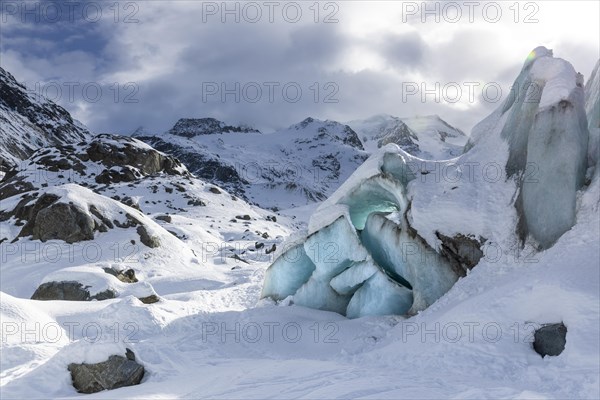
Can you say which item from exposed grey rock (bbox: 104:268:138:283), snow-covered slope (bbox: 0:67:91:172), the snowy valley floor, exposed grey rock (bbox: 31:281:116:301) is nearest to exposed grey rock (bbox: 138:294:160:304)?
the snowy valley floor

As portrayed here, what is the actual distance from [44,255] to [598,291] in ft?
102

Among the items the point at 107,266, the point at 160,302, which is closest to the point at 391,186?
the point at 160,302

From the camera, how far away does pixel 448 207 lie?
642 inches

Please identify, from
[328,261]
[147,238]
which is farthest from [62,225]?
[328,261]

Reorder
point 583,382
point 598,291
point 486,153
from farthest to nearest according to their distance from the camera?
point 486,153 < point 598,291 < point 583,382

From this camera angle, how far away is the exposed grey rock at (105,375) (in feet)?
37.9

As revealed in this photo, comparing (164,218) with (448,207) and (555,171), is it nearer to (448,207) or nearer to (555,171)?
(448,207)

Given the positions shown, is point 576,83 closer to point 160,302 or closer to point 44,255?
point 160,302

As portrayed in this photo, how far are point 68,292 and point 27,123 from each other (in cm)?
13162

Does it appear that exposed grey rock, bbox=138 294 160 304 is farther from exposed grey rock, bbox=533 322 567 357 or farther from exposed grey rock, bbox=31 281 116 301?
exposed grey rock, bbox=533 322 567 357

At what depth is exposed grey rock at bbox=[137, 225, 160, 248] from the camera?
36031 millimetres

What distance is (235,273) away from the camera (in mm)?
34719

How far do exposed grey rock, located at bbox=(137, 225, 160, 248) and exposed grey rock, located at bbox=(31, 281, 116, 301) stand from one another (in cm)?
1150

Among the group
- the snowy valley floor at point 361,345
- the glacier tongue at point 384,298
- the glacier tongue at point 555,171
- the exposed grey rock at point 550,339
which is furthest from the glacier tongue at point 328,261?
the exposed grey rock at point 550,339
